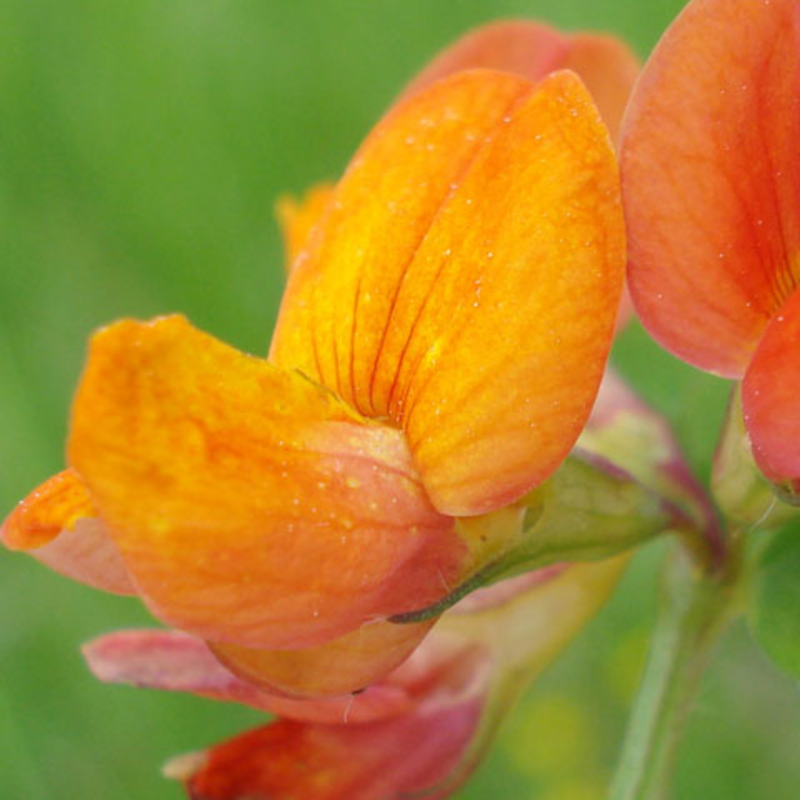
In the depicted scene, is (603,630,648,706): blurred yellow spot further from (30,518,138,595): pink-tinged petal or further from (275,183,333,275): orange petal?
(30,518,138,595): pink-tinged petal

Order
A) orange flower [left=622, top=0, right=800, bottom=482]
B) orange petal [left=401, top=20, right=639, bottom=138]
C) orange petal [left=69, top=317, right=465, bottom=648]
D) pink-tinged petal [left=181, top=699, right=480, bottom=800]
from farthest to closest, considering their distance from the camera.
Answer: orange petal [left=401, top=20, right=639, bottom=138], pink-tinged petal [left=181, top=699, right=480, bottom=800], orange flower [left=622, top=0, right=800, bottom=482], orange petal [left=69, top=317, right=465, bottom=648]

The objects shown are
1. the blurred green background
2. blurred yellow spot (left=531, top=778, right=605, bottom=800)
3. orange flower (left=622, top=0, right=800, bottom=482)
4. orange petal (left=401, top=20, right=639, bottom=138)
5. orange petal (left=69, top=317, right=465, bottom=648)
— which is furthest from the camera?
blurred yellow spot (left=531, top=778, right=605, bottom=800)

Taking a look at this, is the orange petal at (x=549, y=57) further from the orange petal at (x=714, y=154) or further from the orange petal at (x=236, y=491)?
the orange petal at (x=236, y=491)

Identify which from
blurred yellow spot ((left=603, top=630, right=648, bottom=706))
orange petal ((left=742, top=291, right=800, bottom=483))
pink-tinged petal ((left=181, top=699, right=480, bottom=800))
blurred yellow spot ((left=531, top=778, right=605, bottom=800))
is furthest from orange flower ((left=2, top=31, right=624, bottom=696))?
blurred yellow spot ((left=531, top=778, right=605, bottom=800))

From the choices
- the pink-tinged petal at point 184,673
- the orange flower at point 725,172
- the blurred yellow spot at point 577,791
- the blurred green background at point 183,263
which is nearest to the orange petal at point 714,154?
the orange flower at point 725,172

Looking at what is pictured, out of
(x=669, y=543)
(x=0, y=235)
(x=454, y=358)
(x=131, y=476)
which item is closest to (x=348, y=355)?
(x=454, y=358)

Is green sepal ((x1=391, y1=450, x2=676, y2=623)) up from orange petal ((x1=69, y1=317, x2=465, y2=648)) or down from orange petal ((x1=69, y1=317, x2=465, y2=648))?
down
